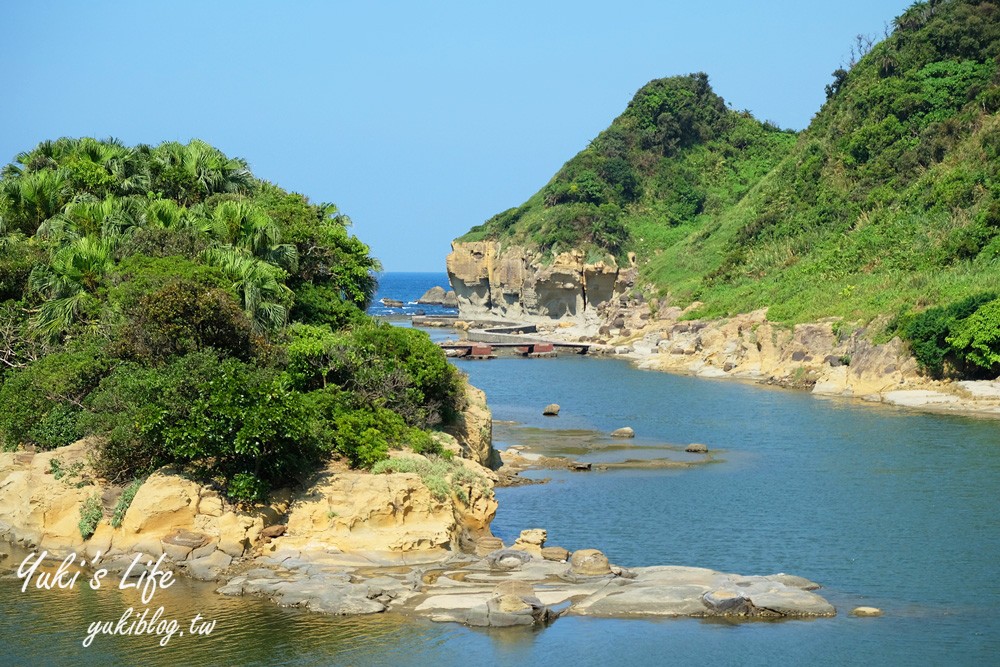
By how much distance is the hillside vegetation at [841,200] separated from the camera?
245ft

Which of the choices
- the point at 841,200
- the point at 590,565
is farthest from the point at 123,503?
the point at 841,200

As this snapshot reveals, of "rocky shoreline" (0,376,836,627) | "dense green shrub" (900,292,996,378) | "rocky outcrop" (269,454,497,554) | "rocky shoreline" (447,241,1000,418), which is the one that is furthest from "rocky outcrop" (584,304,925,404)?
"rocky outcrop" (269,454,497,554)

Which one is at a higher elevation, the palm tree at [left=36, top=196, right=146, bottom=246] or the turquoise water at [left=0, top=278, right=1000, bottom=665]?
the palm tree at [left=36, top=196, right=146, bottom=246]

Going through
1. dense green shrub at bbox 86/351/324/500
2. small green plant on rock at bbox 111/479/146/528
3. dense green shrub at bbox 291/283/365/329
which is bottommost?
small green plant on rock at bbox 111/479/146/528

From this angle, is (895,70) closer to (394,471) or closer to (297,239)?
(297,239)

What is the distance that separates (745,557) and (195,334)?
17.1 m

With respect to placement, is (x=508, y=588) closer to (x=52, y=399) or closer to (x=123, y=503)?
(x=123, y=503)

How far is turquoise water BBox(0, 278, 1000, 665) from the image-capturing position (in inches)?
991

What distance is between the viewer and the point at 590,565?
97.5ft

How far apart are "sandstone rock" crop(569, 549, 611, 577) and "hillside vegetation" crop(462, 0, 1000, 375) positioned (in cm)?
3799

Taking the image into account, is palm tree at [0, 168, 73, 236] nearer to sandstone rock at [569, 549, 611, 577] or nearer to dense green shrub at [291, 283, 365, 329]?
dense green shrub at [291, 283, 365, 329]

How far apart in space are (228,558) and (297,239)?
1851 cm

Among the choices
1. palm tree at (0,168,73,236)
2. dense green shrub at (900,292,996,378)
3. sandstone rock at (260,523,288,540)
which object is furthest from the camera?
dense green shrub at (900,292,996,378)

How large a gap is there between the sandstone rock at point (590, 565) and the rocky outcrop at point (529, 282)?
93.3 metres
